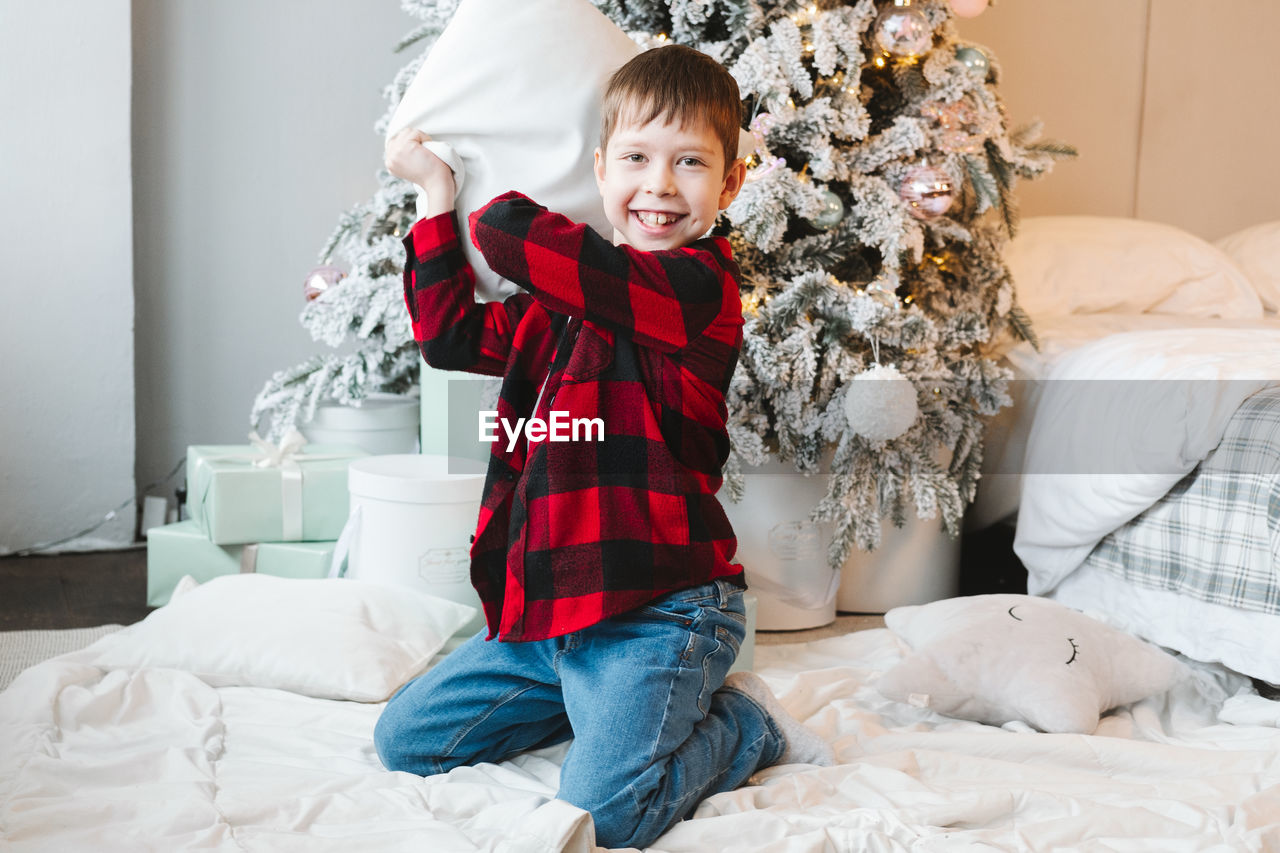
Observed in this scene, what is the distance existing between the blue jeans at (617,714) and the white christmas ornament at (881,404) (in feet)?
2.11

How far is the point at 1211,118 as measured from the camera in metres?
3.05

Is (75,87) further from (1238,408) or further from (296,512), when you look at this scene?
(1238,408)

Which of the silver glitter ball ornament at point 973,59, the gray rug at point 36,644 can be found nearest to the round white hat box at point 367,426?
the gray rug at point 36,644

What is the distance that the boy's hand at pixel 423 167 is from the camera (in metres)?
1.06

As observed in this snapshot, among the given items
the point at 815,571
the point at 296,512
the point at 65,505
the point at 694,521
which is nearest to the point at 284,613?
the point at 296,512

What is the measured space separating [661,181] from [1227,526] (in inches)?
40.8

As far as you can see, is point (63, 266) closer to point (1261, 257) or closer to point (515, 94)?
point (515, 94)

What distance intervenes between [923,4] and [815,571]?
99cm

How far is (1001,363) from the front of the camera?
2.12 m

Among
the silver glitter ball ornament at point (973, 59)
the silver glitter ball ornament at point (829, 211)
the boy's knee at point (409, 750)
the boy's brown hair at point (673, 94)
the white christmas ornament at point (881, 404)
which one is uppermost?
the silver glitter ball ornament at point (973, 59)

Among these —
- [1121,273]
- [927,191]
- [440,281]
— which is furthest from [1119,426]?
[440,281]

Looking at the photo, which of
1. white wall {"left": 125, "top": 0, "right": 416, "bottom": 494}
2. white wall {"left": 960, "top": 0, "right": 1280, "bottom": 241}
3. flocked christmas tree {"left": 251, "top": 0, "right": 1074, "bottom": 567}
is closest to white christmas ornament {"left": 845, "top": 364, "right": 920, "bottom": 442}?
flocked christmas tree {"left": 251, "top": 0, "right": 1074, "bottom": 567}

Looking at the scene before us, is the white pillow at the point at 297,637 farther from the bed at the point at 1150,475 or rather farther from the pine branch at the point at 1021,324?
the pine branch at the point at 1021,324

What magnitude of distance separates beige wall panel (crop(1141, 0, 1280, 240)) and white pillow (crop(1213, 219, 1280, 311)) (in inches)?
13.2
